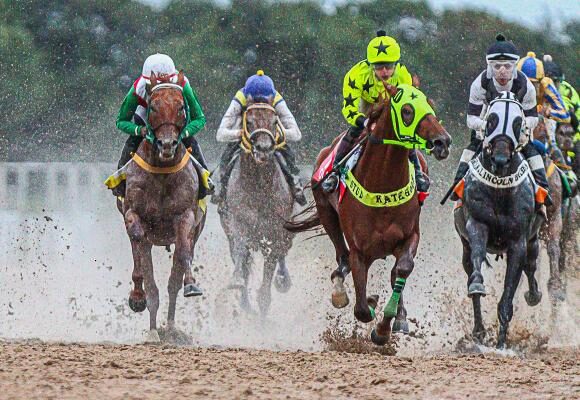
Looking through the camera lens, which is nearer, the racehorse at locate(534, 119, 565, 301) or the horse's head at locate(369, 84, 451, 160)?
the horse's head at locate(369, 84, 451, 160)

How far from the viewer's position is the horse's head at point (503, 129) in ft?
37.9

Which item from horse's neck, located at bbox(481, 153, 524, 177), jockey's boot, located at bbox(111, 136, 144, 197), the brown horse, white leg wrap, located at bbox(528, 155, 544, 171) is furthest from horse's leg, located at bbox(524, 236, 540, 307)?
jockey's boot, located at bbox(111, 136, 144, 197)

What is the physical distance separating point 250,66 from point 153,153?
24995 millimetres

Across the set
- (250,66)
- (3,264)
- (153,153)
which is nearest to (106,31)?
(250,66)

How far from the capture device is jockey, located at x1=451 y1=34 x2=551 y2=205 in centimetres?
1243

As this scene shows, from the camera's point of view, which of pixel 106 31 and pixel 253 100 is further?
pixel 106 31

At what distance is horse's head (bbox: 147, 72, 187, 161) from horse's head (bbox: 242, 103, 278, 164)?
9.18 ft

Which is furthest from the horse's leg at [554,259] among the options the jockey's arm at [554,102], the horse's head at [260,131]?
the horse's head at [260,131]

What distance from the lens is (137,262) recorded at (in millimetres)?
12352

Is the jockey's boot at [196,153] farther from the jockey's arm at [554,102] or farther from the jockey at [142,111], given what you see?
the jockey's arm at [554,102]

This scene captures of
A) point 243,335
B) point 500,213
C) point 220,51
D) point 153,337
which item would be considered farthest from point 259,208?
point 220,51

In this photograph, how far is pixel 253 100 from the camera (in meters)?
15.5

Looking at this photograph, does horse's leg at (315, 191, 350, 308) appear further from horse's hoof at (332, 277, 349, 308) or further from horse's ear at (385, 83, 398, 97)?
horse's ear at (385, 83, 398, 97)

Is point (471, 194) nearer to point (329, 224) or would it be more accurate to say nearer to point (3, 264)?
point (329, 224)
